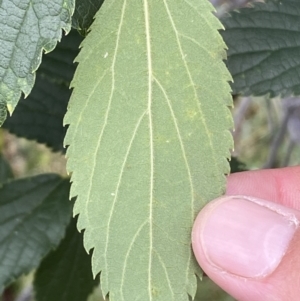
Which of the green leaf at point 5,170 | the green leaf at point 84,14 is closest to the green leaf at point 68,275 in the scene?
the green leaf at point 5,170

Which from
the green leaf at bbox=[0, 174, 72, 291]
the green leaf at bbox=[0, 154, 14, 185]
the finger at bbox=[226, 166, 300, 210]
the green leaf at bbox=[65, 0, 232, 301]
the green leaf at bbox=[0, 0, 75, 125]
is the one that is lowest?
the green leaf at bbox=[0, 154, 14, 185]

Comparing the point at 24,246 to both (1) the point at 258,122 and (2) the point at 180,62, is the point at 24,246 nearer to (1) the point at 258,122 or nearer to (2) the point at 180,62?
(2) the point at 180,62

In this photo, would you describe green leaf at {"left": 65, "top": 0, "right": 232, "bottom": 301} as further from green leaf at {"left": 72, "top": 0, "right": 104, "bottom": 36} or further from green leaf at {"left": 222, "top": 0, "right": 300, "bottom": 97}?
green leaf at {"left": 222, "top": 0, "right": 300, "bottom": 97}

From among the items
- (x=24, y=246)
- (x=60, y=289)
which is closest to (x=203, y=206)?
(x=24, y=246)

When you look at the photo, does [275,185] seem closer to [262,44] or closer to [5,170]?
[262,44]

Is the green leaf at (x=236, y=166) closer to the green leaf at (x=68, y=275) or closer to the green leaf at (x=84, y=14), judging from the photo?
the green leaf at (x=68, y=275)

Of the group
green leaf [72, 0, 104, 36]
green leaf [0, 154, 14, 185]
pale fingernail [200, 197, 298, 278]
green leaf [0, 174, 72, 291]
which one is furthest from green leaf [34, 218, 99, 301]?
green leaf [72, 0, 104, 36]
